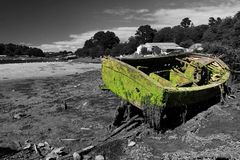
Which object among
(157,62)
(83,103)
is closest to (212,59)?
(157,62)

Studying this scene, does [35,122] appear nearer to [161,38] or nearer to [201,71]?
[201,71]

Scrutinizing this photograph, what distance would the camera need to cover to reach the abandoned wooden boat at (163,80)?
7359mm

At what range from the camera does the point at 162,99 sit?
7117 millimetres

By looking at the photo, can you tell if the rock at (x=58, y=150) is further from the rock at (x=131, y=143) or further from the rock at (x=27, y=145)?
the rock at (x=131, y=143)

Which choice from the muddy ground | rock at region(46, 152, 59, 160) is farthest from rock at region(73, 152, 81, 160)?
rock at region(46, 152, 59, 160)

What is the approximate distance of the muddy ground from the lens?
21.2ft

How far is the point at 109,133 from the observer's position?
26.7 feet

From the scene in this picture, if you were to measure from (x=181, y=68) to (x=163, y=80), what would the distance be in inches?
121

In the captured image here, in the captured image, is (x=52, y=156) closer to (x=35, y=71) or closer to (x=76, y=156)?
(x=76, y=156)

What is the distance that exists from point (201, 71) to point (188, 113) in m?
2.69

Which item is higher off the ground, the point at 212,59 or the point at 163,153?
the point at 212,59

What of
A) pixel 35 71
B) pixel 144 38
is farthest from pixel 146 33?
pixel 35 71

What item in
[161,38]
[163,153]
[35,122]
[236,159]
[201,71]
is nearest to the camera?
[236,159]

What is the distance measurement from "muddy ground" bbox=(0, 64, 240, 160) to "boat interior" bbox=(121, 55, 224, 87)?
124 centimetres
